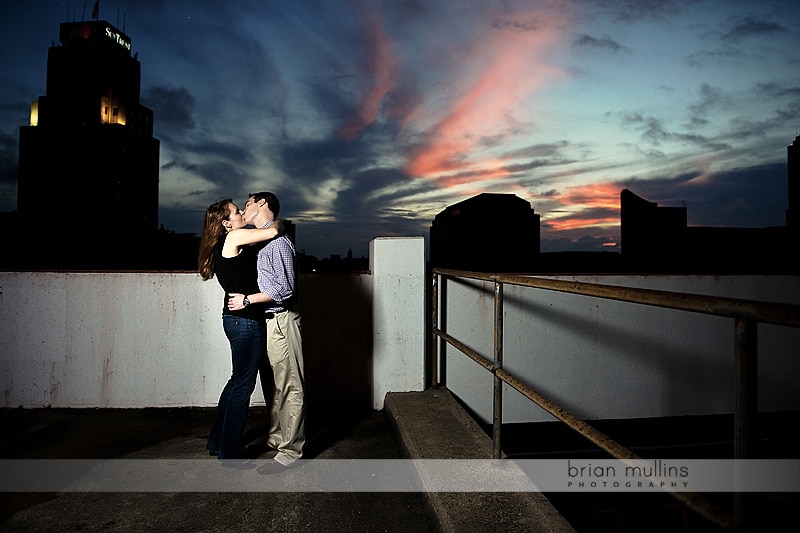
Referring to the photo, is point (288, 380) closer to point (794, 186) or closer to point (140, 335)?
point (140, 335)

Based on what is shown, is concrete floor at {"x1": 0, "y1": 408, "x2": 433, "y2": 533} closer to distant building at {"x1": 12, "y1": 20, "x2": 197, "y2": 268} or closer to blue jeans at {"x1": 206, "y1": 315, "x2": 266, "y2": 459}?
blue jeans at {"x1": 206, "y1": 315, "x2": 266, "y2": 459}

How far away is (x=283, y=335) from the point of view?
2.95m

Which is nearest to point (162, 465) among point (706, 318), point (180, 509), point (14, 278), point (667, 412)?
point (180, 509)

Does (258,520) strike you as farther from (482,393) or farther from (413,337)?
(482,393)

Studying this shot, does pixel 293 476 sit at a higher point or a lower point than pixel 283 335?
lower

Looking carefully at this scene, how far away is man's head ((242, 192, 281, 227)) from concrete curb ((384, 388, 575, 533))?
1704 millimetres

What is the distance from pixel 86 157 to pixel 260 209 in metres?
70.0

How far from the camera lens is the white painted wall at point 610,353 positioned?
418cm

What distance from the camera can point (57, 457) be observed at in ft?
10.4

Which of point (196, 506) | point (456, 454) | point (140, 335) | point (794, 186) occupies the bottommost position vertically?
point (196, 506)

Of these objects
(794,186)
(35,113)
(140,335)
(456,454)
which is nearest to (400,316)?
(456,454)

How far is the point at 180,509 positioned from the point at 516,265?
43.6 meters

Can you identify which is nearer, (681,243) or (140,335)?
(140,335)

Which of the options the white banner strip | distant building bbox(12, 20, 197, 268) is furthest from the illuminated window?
the white banner strip
